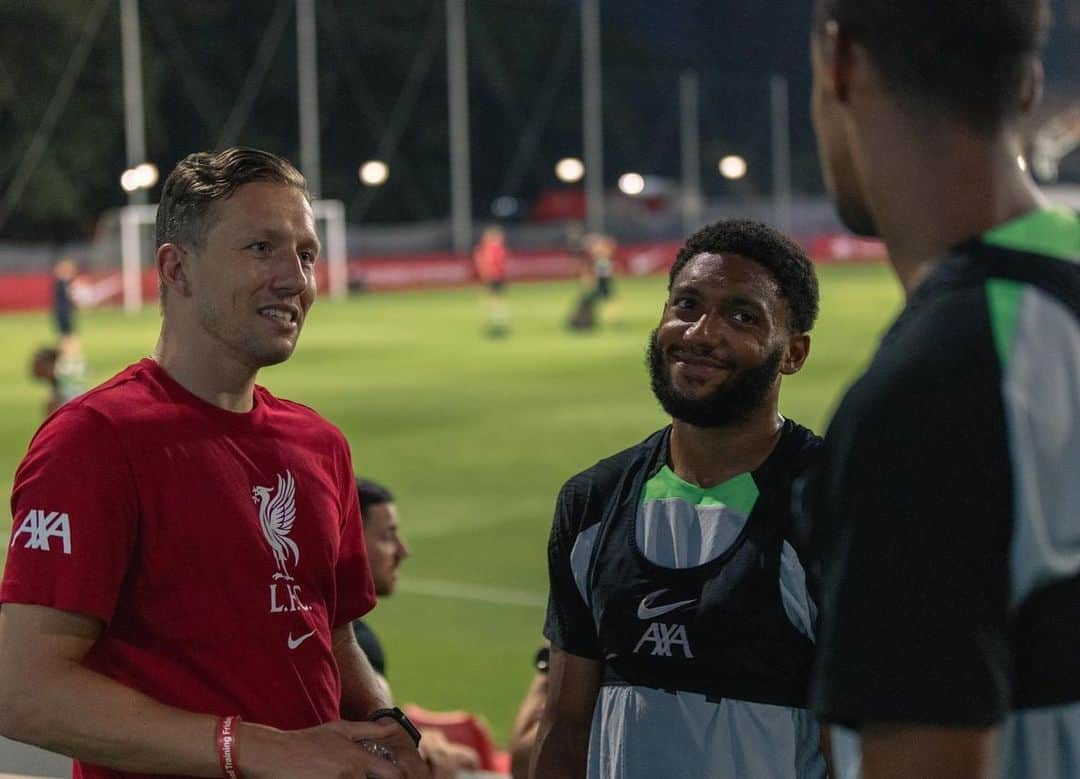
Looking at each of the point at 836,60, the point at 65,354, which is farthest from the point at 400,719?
the point at 65,354

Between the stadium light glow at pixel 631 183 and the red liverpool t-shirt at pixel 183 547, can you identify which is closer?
the red liverpool t-shirt at pixel 183 547

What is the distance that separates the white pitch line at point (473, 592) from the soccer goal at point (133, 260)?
3258cm

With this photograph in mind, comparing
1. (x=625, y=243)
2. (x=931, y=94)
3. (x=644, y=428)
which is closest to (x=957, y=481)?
(x=931, y=94)

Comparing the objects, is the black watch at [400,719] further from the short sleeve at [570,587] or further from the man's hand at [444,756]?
the man's hand at [444,756]

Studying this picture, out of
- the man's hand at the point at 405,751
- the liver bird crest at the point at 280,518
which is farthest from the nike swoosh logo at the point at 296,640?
the man's hand at the point at 405,751

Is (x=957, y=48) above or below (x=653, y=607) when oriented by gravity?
above

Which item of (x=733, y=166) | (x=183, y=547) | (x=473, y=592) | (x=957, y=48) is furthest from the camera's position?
(x=733, y=166)

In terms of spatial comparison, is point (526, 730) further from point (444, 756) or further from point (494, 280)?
point (494, 280)

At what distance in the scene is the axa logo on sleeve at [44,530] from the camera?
2.99 meters

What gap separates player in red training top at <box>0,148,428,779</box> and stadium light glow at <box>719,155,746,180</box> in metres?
72.5

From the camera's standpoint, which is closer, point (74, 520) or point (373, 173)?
point (74, 520)

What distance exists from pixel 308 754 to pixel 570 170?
63.5 metres

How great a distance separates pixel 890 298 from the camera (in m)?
42.2

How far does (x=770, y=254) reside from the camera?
3.65 m
